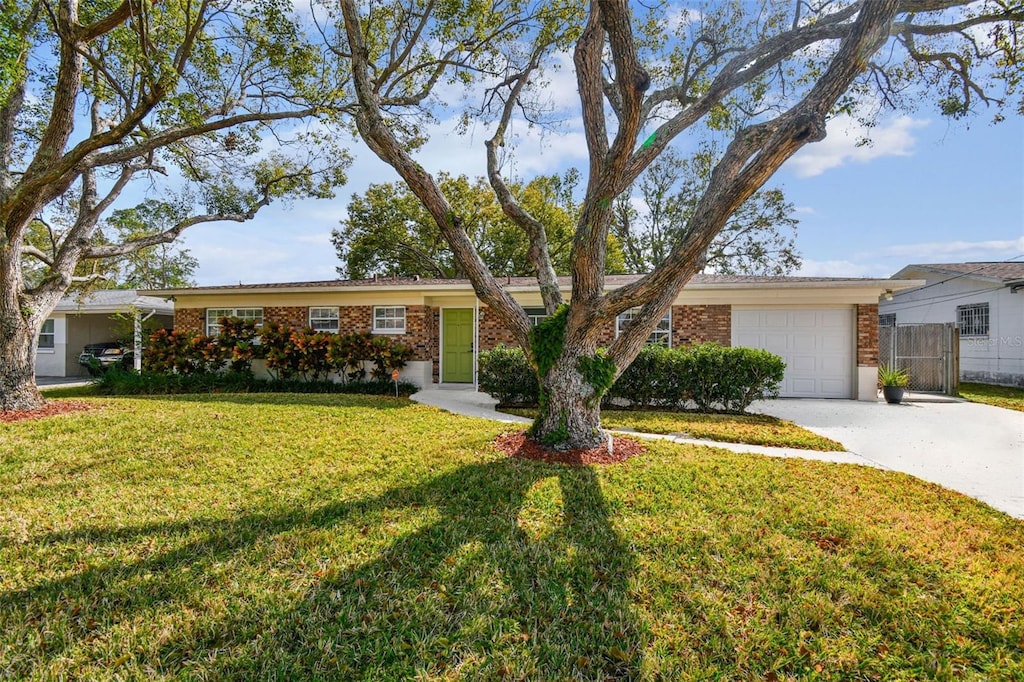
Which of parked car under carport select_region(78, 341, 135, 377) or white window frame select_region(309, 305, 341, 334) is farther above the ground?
white window frame select_region(309, 305, 341, 334)

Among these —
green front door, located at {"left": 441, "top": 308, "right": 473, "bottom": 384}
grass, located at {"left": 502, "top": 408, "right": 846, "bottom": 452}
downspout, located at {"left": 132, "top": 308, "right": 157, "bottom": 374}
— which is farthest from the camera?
green front door, located at {"left": 441, "top": 308, "right": 473, "bottom": 384}

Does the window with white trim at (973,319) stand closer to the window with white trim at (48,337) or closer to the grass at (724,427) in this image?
the grass at (724,427)

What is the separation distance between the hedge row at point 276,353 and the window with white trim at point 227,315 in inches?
25.6

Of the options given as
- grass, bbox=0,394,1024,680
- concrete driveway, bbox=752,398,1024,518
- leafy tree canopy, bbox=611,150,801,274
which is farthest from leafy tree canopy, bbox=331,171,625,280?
grass, bbox=0,394,1024,680

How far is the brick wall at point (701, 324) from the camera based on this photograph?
446 inches

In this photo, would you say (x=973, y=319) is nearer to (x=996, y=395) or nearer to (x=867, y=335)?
(x=996, y=395)

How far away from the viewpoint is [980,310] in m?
15.3

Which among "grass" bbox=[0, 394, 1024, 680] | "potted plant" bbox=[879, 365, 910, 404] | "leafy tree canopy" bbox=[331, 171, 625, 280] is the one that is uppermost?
"leafy tree canopy" bbox=[331, 171, 625, 280]

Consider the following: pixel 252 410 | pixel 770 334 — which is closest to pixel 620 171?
pixel 252 410

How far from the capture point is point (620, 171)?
516 centimetres

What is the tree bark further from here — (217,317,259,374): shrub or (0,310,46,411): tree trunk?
(217,317,259,374): shrub

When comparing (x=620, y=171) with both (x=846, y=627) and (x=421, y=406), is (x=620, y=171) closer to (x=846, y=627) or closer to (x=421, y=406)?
(x=846, y=627)

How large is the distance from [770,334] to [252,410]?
1153 cm

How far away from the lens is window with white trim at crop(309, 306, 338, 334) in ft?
43.6
